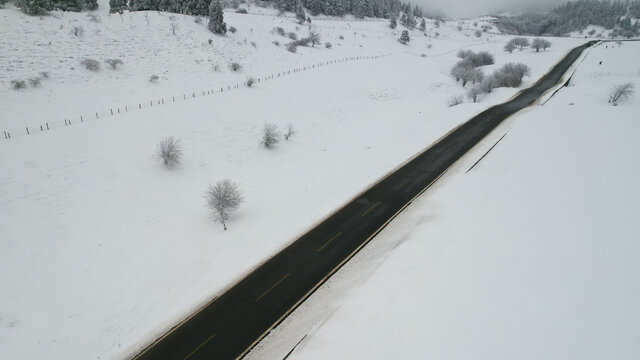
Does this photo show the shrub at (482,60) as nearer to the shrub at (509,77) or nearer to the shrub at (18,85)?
the shrub at (509,77)

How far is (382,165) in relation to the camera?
27234mm

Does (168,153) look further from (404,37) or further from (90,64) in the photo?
(404,37)

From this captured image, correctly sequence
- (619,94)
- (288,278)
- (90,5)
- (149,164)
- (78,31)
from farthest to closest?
(90,5) → (78,31) → (619,94) → (149,164) → (288,278)

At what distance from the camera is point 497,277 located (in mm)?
13898

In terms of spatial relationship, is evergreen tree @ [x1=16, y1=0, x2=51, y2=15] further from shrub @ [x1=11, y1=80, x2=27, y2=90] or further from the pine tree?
the pine tree

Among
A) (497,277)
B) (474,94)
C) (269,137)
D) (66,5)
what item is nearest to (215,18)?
(66,5)

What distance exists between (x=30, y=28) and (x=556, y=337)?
175ft

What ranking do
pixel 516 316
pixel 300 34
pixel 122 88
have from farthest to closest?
pixel 300 34
pixel 122 88
pixel 516 316

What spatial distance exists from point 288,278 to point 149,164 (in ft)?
51.9

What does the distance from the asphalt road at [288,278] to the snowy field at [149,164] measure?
3.26ft

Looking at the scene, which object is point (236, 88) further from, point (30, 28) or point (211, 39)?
point (30, 28)

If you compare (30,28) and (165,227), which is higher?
(30,28)

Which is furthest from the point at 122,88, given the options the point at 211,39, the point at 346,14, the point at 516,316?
the point at 346,14

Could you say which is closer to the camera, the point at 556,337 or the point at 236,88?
the point at 556,337
